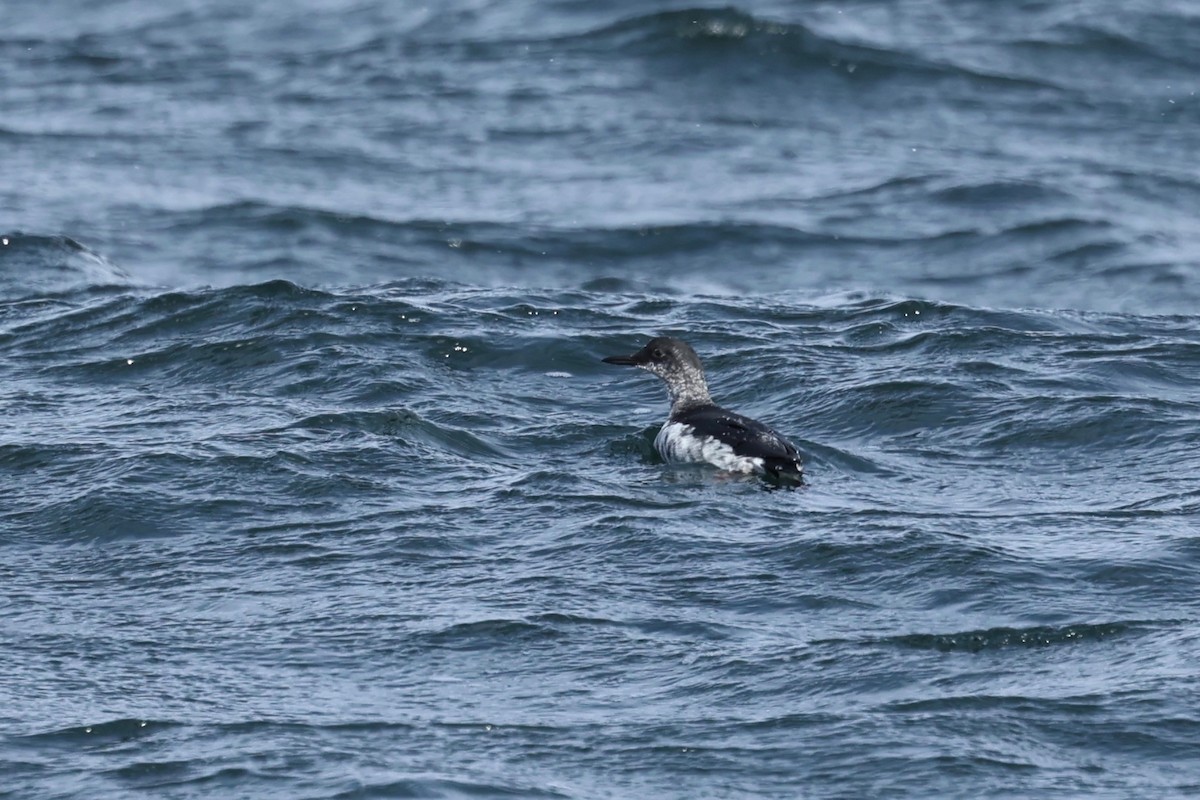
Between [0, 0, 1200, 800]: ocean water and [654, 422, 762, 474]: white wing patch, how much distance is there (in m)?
0.20

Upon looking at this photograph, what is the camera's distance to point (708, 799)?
6207 millimetres

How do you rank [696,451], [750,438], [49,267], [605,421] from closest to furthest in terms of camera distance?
[750,438], [696,451], [605,421], [49,267]

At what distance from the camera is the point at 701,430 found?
1015 cm

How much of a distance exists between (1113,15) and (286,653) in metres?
18.9

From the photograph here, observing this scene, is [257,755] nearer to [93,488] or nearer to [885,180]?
Answer: [93,488]

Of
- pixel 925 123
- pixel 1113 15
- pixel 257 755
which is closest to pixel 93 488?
pixel 257 755

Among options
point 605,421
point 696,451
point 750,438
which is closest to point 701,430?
point 696,451

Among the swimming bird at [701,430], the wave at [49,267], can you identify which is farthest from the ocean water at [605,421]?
the swimming bird at [701,430]

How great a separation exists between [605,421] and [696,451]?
119cm

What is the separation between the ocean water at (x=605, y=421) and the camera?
670 centimetres

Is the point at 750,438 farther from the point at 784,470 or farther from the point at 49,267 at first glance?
the point at 49,267

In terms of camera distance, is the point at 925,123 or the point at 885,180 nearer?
the point at 885,180

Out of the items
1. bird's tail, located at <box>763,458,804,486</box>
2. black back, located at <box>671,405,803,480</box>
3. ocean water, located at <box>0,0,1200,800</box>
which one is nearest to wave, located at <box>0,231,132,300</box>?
ocean water, located at <box>0,0,1200,800</box>

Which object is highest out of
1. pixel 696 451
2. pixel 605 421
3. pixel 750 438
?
pixel 750 438
